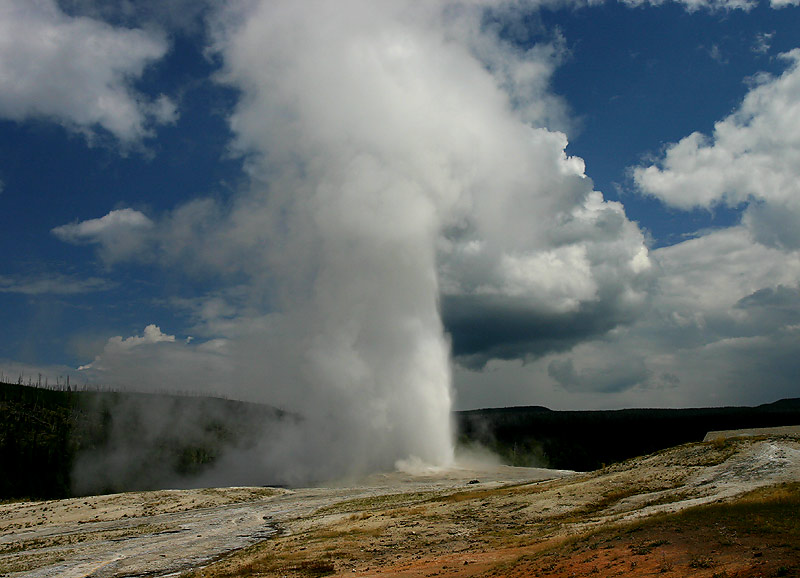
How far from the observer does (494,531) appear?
122 ft

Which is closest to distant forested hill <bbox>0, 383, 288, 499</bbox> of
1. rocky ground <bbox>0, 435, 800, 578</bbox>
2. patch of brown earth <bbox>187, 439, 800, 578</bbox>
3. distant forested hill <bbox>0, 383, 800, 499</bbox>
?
distant forested hill <bbox>0, 383, 800, 499</bbox>

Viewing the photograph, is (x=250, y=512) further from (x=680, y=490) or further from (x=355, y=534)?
(x=680, y=490)

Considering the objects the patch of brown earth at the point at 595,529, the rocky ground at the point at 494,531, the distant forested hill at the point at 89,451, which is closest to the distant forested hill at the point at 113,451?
the distant forested hill at the point at 89,451

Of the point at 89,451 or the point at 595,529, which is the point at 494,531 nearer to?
the point at 595,529

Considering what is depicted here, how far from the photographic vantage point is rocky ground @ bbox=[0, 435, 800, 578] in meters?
23.6

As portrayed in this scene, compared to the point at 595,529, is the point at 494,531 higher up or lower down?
lower down

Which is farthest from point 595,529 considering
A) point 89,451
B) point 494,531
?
point 89,451

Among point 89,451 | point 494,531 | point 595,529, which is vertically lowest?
point 494,531

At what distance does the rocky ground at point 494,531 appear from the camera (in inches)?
928

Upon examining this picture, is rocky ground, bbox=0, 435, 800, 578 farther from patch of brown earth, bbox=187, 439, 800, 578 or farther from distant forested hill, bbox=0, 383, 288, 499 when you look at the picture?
distant forested hill, bbox=0, 383, 288, 499

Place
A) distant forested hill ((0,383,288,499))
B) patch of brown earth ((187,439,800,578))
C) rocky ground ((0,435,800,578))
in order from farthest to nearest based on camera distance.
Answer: distant forested hill ((0,383,288,499))
rocky ground ((0,435,800,578))
patch of brown earth ((187,439,800,578))

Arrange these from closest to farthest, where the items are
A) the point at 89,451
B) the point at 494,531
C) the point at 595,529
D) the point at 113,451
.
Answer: the point at 595,529 → the point at 494,531 → the point at 89,451 → the point at 113,451

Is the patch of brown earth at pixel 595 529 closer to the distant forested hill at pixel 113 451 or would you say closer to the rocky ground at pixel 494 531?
the rocky ground at pixel 494 531

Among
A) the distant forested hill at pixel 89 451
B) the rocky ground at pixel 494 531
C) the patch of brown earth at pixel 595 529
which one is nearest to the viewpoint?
the patch of brown earth at pixel 595 529
